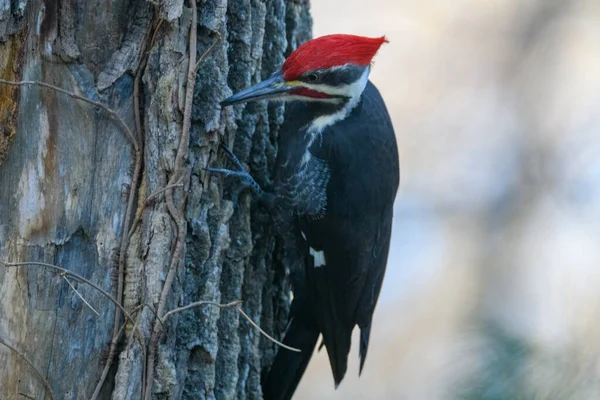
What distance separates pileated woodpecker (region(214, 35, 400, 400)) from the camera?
9.53 feet

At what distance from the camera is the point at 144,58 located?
7.47 ft

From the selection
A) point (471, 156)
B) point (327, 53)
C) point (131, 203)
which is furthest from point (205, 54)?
point (471, 156)

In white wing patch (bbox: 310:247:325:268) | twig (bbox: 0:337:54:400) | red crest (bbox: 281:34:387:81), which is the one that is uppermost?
red crest (bbox: 281:34:387:81)

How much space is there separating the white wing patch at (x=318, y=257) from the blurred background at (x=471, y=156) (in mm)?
1666

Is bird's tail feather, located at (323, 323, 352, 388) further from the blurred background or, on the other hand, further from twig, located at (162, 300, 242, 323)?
the blurred background

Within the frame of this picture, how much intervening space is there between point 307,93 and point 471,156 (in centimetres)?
252

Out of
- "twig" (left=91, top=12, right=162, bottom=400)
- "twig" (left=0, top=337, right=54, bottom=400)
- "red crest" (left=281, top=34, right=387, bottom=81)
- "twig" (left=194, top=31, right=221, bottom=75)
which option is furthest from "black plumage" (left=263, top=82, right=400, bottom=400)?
"twig" (left=0, top=337, right=54, bottom=400)

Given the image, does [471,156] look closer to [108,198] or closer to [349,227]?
[349,227]

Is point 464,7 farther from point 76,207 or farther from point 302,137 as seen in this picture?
point 76,207

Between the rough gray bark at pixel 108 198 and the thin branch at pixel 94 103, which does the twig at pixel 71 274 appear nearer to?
the rough gray bark at pixel 108 198

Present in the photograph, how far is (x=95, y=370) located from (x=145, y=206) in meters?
0.44

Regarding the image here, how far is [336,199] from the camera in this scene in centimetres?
297

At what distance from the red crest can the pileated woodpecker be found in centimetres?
3

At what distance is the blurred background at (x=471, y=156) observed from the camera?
15.4 ft
